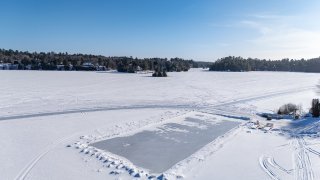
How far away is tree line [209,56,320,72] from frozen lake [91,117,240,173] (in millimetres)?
117711

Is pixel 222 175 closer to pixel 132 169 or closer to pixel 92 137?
pixel 132 169

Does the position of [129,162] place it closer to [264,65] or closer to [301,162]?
[301,162]

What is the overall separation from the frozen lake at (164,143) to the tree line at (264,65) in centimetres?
11771

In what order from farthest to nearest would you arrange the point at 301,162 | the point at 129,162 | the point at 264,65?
the point at 264,65 < the point at 301,162 < the point at 129,162

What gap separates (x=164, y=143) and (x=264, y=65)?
494ft

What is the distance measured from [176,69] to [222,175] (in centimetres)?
10674

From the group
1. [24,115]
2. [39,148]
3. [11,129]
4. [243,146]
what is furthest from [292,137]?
[24,115]

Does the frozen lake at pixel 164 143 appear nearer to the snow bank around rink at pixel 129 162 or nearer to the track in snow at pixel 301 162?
the snow bank around rink at pixel 129 162

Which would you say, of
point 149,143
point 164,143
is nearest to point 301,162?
point 164,143

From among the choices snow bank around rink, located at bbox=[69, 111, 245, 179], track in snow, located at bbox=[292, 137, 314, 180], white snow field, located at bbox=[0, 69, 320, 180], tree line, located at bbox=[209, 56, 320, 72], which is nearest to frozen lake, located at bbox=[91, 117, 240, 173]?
white snow field, located at bbox=[0, 69, 320, 180]

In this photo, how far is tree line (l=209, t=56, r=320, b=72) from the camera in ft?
445

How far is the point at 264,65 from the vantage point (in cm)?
15600

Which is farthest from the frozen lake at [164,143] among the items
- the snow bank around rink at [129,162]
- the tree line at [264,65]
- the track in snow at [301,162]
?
the tree line at [264,65]

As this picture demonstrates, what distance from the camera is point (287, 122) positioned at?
22219 millimetres
